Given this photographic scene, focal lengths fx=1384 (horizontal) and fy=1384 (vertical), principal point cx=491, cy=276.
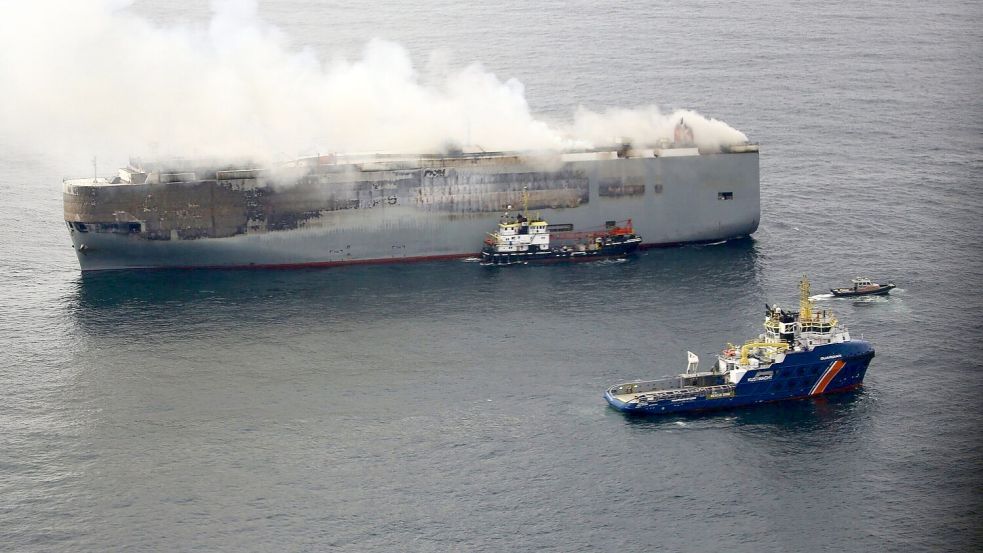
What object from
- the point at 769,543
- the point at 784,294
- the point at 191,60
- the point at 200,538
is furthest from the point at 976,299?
the point at 191,60

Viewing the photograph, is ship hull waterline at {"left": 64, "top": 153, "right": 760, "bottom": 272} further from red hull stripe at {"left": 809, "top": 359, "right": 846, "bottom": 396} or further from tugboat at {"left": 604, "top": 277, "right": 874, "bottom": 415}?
red hull stripe at {"left": 809, "top": 359, "right": 846, "bottom": 396}

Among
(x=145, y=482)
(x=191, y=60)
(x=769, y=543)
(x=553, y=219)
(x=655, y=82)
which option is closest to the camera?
(x=769, y=543)

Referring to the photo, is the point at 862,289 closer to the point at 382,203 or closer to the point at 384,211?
the point at 384,211

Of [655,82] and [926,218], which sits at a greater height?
[655,82]

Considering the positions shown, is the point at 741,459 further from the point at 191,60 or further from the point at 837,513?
the point at 191,60

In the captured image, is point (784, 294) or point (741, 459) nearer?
point (741, 459)

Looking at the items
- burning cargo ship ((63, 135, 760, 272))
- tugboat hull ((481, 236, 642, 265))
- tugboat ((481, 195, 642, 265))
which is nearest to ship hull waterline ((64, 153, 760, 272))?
burning cargo ship ((63, 135, 760, 272))

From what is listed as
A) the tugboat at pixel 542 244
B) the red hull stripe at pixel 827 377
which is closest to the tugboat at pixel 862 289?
the red hull stripe at pixel 827 377

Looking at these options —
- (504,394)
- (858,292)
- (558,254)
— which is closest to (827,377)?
(858,292)
